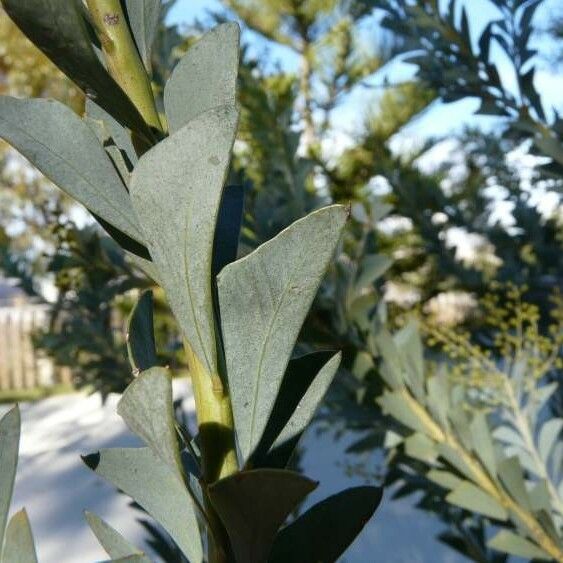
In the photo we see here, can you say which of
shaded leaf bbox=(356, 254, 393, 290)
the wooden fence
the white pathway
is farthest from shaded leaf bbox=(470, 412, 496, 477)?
the wooden fence

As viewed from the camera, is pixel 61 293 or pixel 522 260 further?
pixel 522 260

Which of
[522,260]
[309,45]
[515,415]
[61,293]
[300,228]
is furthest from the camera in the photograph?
[309,45]

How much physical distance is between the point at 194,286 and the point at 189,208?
0.8 inches

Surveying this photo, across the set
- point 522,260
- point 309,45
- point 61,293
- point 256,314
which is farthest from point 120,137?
point 309,45

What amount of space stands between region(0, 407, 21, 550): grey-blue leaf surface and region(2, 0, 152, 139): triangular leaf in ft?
0.29

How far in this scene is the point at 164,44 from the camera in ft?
2.77

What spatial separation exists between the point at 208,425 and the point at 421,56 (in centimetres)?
64

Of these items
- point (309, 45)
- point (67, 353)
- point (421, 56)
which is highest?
point (309, 45)

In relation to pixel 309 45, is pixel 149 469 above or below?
below

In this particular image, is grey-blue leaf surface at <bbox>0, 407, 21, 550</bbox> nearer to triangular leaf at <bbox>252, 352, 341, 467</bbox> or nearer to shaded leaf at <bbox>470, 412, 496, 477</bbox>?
triangular leaf at <bbox>252, 352, 341, 467</bbox>

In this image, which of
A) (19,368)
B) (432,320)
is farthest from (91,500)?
(19,368)

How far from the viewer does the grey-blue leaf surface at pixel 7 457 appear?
0.77ft

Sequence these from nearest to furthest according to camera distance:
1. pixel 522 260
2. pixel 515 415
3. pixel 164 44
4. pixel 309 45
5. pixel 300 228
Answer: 1. pixel 300 228
2. pixel 515 415
3. pixel 164 44
4. pixel 522 260
5. pixel 309 45

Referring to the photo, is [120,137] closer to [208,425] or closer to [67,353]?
[208,425]
